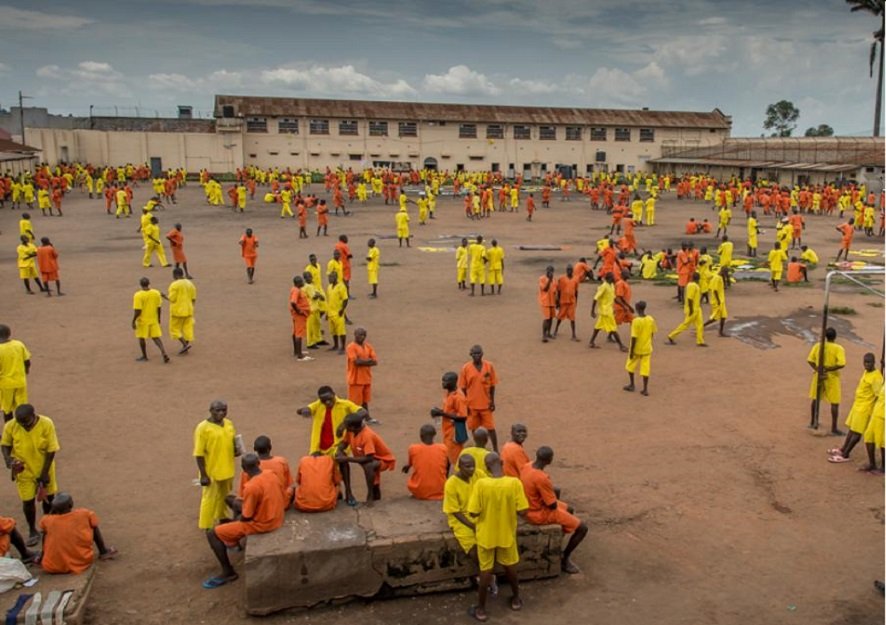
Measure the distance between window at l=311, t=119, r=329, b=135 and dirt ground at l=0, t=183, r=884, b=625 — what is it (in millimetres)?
Answer: 38356

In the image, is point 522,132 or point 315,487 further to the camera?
point 522,132

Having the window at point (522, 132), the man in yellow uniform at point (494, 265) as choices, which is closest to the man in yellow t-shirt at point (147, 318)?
the man in yellow uniform at point (494, 265)

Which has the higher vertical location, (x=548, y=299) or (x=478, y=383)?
(x=548, y=299)

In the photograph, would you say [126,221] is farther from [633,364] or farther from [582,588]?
[582,588]

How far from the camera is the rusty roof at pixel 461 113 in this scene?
186ft

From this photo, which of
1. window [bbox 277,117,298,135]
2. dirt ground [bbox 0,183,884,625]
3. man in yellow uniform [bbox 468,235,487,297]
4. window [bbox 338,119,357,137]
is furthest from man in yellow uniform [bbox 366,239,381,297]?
window [bbox 338,119,357,137]

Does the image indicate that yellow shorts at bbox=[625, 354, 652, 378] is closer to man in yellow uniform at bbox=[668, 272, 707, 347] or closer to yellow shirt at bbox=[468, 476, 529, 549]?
man in yellow uniform at bbox=[668, 272, 707, 347]

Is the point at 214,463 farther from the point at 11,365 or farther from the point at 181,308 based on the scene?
the point at 181,308

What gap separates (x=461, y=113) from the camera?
60062mm

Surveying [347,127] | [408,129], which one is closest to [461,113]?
[408,129]

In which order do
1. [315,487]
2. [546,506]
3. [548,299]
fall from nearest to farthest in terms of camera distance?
[546,506], [315,487], [548,299]

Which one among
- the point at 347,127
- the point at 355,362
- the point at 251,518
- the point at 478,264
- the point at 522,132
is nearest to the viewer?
the point at 251,518

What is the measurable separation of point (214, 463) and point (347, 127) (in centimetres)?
5272

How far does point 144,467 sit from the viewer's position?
8570 millimetres
